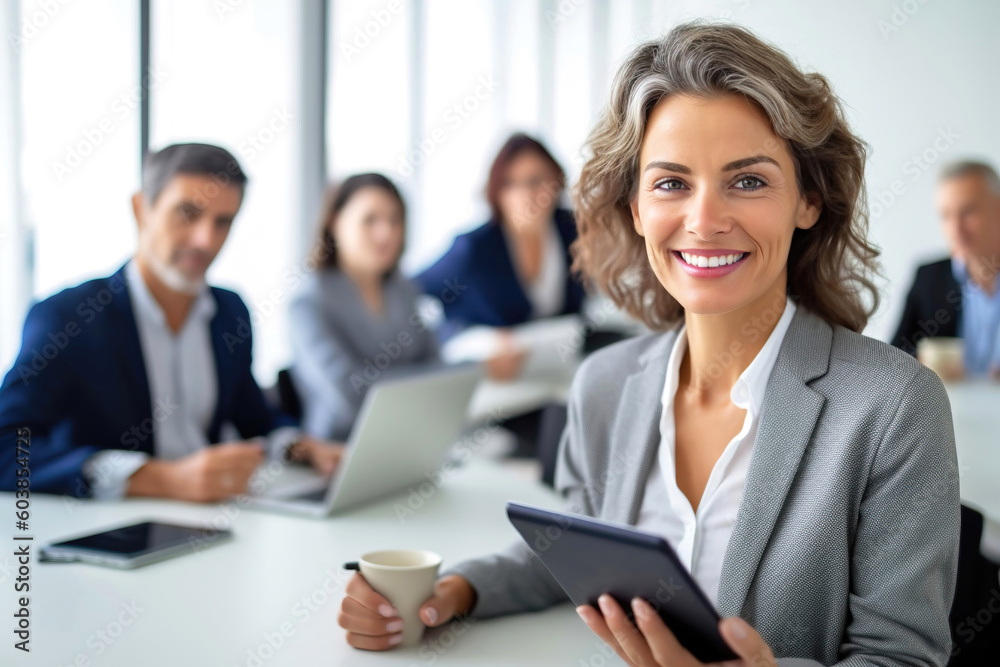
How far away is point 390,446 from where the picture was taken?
5.87ft

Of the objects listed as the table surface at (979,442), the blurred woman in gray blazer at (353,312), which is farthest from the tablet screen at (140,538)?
the blurred woman in gray blazer at (353,312)

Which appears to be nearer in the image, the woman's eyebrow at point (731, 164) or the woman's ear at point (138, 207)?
the woman's eyebrow at point (731, 164)

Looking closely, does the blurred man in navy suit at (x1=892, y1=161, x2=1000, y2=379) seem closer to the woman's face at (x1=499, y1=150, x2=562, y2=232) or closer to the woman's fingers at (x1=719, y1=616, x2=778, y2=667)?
the woman's face at (x1=499, y1=150, x2=562, y2=232)

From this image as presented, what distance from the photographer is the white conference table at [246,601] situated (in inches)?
45.5

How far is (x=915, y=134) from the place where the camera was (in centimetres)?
449

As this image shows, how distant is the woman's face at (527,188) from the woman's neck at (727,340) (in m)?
3.08

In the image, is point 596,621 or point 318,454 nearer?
point 596,621

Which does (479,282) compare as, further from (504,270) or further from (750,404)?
(750,404)

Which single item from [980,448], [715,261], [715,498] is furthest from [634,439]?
[980,448]

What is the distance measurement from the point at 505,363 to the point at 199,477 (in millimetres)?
1879

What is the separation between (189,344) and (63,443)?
1.56ft

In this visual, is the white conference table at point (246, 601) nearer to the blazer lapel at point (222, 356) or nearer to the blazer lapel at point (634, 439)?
the blazer lapel at point (634, 439)
